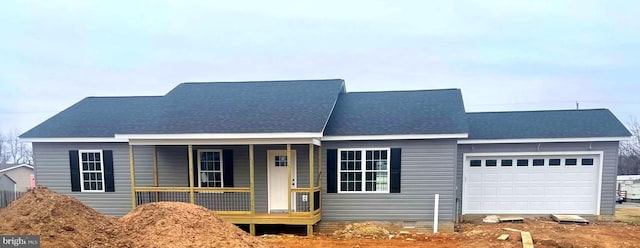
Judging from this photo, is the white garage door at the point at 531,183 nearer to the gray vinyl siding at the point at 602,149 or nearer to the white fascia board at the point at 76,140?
the gray vinyl siding at the point at 602,149

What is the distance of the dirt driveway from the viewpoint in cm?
777

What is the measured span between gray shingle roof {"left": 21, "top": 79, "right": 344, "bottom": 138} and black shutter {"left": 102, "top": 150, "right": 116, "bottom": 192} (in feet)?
1.97

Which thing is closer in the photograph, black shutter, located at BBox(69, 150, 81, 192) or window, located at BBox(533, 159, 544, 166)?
black shutter, located at BBox(69, 150, 81, 192)

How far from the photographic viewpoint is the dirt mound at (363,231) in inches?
356

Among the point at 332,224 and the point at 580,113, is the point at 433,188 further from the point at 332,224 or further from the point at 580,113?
the point at 580,113

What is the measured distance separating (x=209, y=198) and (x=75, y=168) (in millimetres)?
4425

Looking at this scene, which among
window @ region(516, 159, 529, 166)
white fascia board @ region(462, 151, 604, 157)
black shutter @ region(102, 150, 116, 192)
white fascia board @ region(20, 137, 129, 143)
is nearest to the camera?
white fascia board @ region(20, 137, 129, 143)

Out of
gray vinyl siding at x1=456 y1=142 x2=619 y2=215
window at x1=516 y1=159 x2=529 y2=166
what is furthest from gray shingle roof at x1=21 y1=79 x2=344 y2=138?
window at x1=516 y1=159 x2=529 y2=166

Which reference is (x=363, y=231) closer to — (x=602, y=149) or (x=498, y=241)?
(x=498, y=241)

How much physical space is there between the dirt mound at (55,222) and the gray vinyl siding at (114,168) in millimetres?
4379

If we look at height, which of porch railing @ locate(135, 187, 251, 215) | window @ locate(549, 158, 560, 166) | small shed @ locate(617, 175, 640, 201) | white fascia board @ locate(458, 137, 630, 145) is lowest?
small shed @ locate(617, 175, 640, 201)

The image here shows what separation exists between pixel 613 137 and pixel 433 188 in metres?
5.89

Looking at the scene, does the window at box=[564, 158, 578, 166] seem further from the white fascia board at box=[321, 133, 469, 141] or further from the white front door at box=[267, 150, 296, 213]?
the white front door at box=[267, 150, 296, 213]

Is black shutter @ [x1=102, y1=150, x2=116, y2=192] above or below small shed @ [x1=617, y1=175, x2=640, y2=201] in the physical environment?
above
